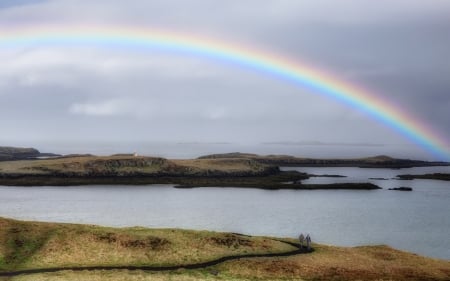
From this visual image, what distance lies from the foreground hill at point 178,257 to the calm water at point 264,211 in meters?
17.4

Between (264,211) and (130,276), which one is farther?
(264,211)

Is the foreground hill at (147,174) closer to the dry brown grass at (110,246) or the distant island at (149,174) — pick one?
the distant island at (149,174)

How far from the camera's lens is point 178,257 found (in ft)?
142

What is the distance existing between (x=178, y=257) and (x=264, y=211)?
157 feet

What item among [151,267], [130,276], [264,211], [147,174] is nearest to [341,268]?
[151,267]

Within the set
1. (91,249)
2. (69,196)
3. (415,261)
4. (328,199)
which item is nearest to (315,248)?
(415,261)

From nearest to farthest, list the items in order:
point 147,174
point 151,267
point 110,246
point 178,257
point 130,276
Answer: point 130,276, point 151,267, point 178,257, point 110,246, point 147,174

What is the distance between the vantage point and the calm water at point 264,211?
69125 millimetres

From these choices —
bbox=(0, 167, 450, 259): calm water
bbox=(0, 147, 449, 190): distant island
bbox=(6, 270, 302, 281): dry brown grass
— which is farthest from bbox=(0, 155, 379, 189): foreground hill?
bbox=(6, 270, 302, 281): dry brown grass

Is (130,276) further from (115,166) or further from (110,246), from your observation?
(115,166)

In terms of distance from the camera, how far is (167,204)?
98.5 metres

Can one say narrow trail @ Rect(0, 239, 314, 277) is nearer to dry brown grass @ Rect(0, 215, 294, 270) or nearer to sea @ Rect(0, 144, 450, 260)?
dry brown grass @ Rect(0, 215, 294, 270)

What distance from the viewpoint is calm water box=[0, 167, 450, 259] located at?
69125mm

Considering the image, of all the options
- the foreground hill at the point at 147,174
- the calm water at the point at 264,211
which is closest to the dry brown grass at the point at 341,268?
the calm water at the point at 264,211
